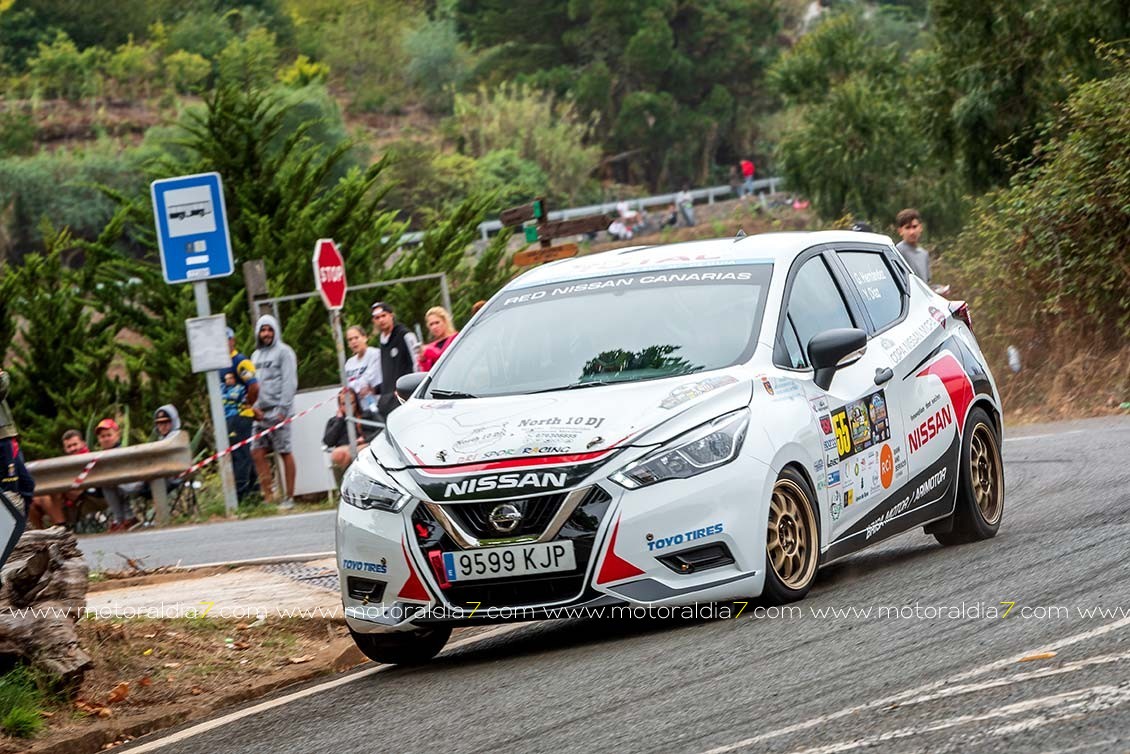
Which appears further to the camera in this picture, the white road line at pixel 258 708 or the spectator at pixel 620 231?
the spectator at pixel 620 231

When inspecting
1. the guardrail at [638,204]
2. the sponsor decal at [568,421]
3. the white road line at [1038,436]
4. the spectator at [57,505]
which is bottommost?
the guardrail at [638,204]

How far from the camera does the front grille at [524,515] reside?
761 cm

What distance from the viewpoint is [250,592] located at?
428 inches

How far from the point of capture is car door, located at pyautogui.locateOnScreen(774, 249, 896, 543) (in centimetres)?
859

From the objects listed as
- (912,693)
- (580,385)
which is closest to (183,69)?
(580,385)

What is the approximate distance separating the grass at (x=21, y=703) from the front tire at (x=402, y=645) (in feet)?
4.71

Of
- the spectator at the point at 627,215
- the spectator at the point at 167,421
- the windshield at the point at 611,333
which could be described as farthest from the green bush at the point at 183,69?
the windshield at the point at 611,333

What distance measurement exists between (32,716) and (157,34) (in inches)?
5064

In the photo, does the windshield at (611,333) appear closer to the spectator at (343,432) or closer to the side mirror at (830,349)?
the side mirror at (830,349)

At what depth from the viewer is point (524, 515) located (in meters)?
7.62

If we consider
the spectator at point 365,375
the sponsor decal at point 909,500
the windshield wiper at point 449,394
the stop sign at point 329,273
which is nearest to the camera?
the windshield wiper at point 449,394

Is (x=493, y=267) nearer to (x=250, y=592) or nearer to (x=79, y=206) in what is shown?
(x=250, y=592)

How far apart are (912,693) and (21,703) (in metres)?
3.58

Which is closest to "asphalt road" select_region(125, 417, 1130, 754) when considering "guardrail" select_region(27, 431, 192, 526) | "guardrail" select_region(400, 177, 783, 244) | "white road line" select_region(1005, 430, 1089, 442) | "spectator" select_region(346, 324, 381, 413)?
"white road line" select_region(1005, 430, 1089, 442)
